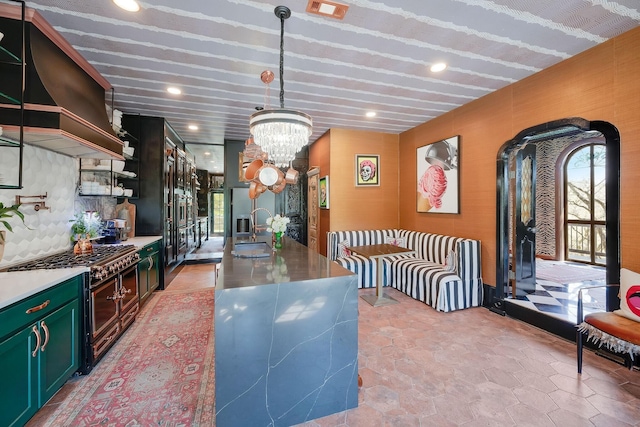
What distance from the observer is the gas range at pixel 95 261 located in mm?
2141

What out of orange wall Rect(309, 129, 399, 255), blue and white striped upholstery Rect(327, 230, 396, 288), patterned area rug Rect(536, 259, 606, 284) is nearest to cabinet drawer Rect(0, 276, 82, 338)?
blue and white striped upholstery Rect(327, 230, 396, 288)

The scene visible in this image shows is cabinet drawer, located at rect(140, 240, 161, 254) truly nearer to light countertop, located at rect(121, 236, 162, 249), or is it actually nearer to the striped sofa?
light countertop, located at rect(121, 236, 162, 249)

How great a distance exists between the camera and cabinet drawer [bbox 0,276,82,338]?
1.42 meters

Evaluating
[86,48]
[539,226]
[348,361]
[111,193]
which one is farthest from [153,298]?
[539,226]

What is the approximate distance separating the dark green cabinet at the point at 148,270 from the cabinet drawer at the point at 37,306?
132 centimetres

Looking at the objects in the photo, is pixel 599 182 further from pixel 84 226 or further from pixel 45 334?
pixel 84 226

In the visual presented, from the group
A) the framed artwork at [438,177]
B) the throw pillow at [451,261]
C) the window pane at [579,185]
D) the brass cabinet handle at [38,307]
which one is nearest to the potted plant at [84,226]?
the brass cabinet handle at [38,307]

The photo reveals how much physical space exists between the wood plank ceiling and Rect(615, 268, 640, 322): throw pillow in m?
2.07

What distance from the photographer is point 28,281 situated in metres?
1.73

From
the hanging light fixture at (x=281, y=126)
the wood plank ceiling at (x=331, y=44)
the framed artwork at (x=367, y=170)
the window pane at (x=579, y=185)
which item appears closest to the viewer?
the hanging light fixture at (x=281, y=126)

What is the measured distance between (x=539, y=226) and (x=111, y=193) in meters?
8.77

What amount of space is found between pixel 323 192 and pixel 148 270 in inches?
131

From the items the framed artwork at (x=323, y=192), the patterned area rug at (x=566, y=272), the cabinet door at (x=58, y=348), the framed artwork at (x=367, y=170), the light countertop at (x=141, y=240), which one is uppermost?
the framed artwork at (x=367, y=170)

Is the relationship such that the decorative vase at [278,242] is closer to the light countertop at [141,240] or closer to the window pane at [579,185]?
the light countertop at [141,240]
